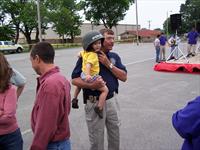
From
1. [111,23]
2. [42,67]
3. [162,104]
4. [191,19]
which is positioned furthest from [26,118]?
[191,19]

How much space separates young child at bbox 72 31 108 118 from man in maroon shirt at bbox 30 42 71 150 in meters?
0.98

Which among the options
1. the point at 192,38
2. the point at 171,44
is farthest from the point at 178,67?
the point at 192,38

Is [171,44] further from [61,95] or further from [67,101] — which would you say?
[61,95]

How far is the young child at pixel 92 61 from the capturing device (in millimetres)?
3760

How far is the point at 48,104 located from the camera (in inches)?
103

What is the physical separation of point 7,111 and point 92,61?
112 cm

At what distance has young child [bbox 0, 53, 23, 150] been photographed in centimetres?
315

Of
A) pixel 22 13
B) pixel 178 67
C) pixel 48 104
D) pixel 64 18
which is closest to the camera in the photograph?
pixel 48 104

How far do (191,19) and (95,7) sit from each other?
131 ft

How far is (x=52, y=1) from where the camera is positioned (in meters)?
59.3

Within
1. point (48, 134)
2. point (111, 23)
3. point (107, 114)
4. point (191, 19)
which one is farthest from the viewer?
point (191, 19)

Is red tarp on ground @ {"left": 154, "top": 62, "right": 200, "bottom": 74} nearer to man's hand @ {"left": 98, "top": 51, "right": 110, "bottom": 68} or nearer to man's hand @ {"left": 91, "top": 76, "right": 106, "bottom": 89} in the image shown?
man's hand @ {"left": 98, "top": 51, "right": 110, "bottom": 68}

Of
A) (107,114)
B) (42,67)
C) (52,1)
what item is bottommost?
(107,114)

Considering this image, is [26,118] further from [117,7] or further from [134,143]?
[117,7]
